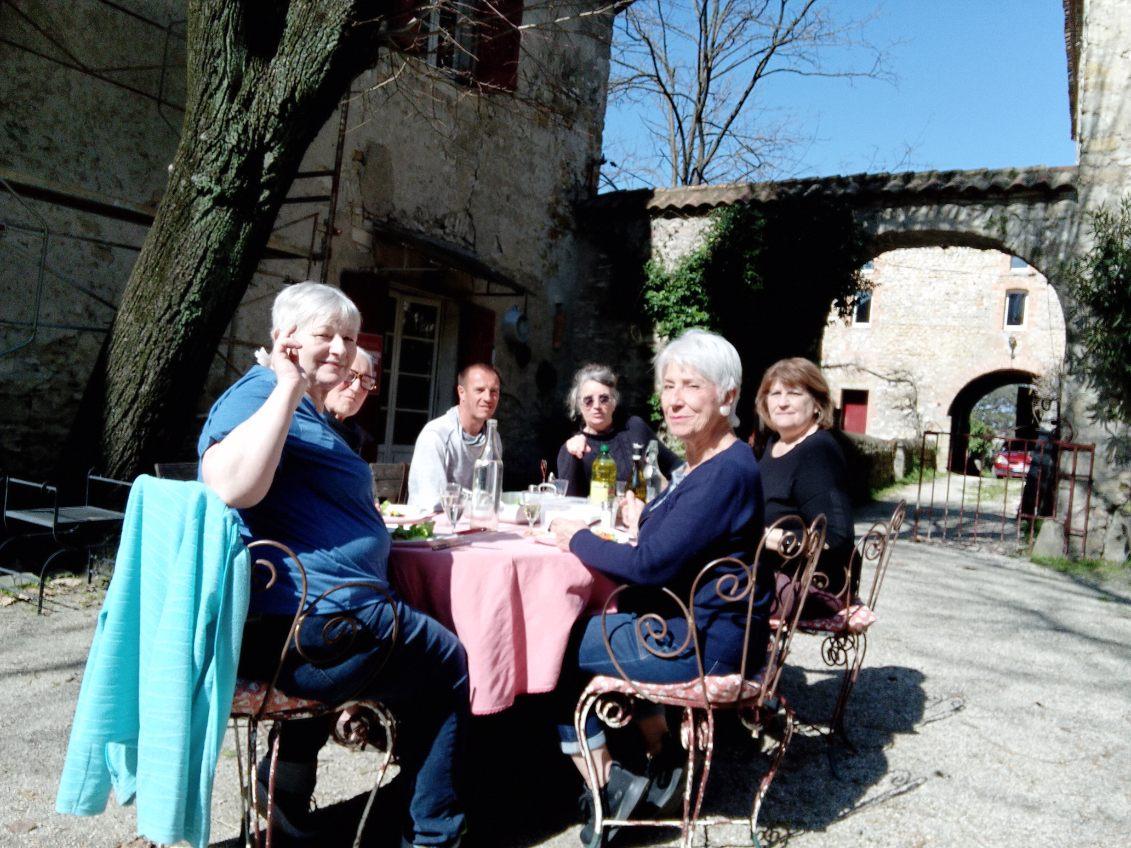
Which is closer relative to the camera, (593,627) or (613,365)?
(593,627)

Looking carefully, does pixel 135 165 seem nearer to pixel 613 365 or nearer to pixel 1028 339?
pixel 613 365

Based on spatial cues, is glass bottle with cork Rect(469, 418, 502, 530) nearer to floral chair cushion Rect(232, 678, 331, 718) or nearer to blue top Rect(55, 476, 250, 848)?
floral chair cushion Rect(232, 678, 331, 718)

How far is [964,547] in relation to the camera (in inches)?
364

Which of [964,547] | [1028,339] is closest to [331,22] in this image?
[964,547]

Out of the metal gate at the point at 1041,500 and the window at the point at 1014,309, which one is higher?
the window at the point at 1014,309

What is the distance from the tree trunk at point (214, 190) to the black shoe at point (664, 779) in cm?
385

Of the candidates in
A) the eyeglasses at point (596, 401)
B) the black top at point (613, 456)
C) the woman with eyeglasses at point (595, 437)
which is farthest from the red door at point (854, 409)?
the eyeglasses at point (596, 401)

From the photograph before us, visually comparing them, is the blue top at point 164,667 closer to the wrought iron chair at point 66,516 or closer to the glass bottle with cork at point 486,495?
the glass bottle with cork at point 486,495

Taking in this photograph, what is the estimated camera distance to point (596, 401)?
4805 mm

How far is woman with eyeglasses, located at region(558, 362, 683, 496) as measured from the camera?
4750mm

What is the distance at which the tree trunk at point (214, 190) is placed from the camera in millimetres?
5000

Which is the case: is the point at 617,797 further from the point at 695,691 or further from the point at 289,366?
the point at 289,366

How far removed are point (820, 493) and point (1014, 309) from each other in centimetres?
2590

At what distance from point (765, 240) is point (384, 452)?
193 inches
